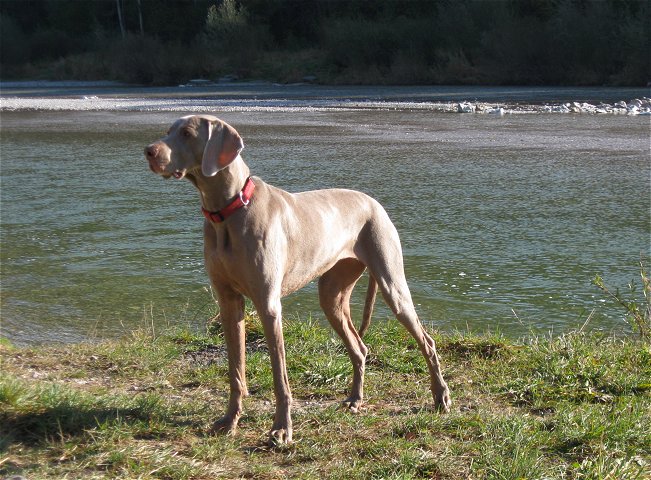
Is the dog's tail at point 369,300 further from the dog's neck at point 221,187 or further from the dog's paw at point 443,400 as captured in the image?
the dog's neck at point 221,187

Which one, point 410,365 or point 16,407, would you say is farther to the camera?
point 410,365

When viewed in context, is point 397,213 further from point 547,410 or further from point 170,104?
point 170,104

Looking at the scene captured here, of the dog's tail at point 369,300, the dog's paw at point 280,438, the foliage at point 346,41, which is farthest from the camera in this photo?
the foliage at point 346,41

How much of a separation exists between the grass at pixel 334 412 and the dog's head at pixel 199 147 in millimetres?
1247

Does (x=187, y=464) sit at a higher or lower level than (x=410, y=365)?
higher

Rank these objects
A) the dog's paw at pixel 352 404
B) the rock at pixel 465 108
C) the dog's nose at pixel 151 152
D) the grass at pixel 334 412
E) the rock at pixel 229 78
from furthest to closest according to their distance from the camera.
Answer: the rock at pixel 229 78, the rock at pixel 465 108, the dog's paw at pixel 352 404, the dog's nose at pixel 151 152, the grass at pixel 334 412

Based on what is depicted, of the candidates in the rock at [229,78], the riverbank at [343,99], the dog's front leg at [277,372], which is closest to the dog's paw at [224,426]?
the dog's front leg at [277,372]

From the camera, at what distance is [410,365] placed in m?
5.95

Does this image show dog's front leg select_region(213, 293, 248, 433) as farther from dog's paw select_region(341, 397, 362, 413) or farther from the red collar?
dog's paw select_region(341, 397, 362, 413)

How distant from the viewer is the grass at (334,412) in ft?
13.7

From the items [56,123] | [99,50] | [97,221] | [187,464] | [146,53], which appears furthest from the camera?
[99,50]

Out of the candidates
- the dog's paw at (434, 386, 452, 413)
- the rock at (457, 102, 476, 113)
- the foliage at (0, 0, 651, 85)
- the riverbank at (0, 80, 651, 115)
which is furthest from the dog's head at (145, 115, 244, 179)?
the foliage at (0, 0, 651, 85)

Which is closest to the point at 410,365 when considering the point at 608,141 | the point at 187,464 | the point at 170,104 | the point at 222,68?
the point at 187,464

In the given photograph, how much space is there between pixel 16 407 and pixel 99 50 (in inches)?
2281
